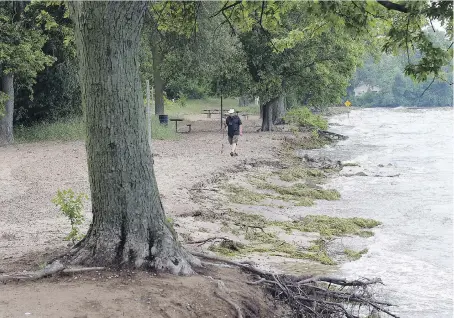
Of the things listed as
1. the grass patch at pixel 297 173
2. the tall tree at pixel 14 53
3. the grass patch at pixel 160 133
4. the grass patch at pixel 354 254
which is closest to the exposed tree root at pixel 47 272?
the grass patch at pixel 354 254

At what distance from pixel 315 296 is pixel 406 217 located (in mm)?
9330

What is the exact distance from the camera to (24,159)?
66.1ft

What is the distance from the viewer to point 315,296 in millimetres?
8250

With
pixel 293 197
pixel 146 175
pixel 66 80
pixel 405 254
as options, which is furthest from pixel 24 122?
pixel 146 175

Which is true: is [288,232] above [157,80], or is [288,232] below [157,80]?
below

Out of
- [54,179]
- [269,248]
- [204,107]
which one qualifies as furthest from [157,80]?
[204,107]

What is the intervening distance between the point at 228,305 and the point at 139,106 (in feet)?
8.18

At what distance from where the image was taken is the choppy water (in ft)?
34.7

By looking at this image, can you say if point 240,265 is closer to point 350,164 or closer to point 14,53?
point 14,53

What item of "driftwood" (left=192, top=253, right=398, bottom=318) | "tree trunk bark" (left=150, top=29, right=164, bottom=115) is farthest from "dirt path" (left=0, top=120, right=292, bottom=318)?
"tree trunk bark" (left=150, top=29, right=164, bottom=115)

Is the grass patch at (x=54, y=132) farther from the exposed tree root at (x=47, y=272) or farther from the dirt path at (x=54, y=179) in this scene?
the exposed tree root at (x=47, y=272)

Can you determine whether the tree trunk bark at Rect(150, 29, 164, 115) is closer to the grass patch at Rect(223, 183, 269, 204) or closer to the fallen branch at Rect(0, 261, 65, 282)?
the grass patch at Rect(223, 183, 269, 204)

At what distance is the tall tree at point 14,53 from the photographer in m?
21.7

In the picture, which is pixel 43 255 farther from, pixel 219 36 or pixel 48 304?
pixel 219 36
